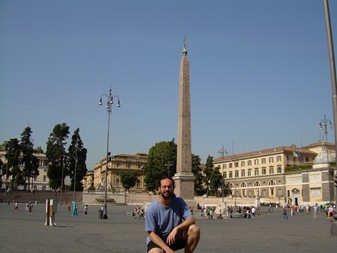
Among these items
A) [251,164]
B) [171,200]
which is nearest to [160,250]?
[171,200]

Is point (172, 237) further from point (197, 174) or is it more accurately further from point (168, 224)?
point (197, 174)

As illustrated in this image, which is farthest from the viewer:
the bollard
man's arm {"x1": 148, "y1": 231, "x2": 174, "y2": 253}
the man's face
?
the bollard

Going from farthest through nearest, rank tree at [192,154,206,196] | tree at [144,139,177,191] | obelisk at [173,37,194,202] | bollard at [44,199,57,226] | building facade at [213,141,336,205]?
tree at [192,154,206,196] → tree at [144,139,177,191] → building facade at [213,141,336,205] → obelisk at [173,37,194,202] → bollard at [44,199,57,226]

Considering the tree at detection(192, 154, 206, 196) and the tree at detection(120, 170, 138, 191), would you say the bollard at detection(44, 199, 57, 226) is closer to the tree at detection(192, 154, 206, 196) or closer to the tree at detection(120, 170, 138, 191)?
the tree at detection(192, 154, 206, 196)

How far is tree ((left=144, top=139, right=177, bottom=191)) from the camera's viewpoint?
248ft

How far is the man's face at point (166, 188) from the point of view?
171 inches

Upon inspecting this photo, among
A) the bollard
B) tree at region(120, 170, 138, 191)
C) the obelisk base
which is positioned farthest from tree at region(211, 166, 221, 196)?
the bollard

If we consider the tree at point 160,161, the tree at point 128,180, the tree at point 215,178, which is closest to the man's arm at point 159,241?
the tree at point 160,161

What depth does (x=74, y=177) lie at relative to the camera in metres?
68.1

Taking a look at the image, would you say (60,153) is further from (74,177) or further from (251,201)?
(251,201)

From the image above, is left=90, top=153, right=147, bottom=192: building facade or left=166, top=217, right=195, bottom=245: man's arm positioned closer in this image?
left=166, top=217, right=195, bottom=245: man's arm

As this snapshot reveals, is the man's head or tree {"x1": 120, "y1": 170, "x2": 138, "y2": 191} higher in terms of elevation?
tree {"x1": 120, "y1": 170, "x2": 138, "y2": 191}

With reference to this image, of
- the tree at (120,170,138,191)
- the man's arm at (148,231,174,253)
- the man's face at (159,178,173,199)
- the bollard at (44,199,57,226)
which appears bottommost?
the bollard at (44,199,57,226)

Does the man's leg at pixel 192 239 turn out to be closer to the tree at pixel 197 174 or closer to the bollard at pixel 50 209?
the bollard at pixel 50 209
